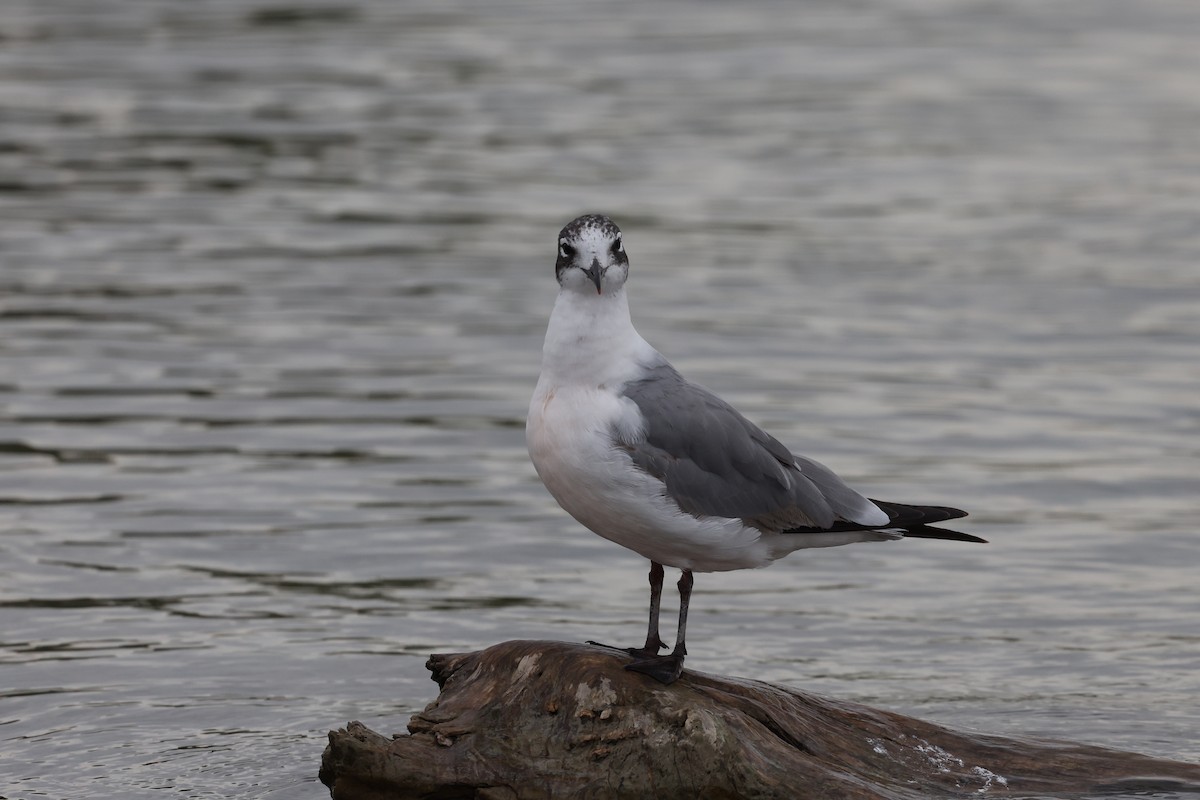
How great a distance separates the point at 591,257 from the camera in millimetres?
7457

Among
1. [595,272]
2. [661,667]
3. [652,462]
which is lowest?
[661,667]

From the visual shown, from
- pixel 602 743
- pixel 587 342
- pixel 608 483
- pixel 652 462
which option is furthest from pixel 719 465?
pixel 602 743

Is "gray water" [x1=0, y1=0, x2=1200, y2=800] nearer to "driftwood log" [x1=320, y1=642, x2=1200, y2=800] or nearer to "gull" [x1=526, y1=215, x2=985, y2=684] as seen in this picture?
"driftwood log" [x1=320, y1=642, x2=1200, y2=800]

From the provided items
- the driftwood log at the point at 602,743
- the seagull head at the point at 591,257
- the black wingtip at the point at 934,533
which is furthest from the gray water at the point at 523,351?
the seagull head at the point at 591,257

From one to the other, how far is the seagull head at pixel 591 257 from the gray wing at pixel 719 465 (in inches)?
16.6

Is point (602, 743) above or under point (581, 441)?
under

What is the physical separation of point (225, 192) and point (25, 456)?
28.7 ft

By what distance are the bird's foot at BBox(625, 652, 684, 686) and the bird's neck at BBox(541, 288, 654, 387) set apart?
3.58ft

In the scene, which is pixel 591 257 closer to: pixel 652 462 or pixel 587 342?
pixel 587 342

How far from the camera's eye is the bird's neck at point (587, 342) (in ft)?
24.8

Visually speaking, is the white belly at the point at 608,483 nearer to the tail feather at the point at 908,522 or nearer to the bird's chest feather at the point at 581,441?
the bird's chest feather at the point at 581,441

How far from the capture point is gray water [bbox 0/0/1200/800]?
10688mm

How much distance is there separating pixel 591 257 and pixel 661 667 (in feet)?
5.27

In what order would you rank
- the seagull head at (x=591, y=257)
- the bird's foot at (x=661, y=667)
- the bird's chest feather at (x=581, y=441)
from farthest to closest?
the bird's foot at (x=661, y=667) < the seagull head at (x=591, y=257) < the bird's chest feather at (x=581, y=441)
